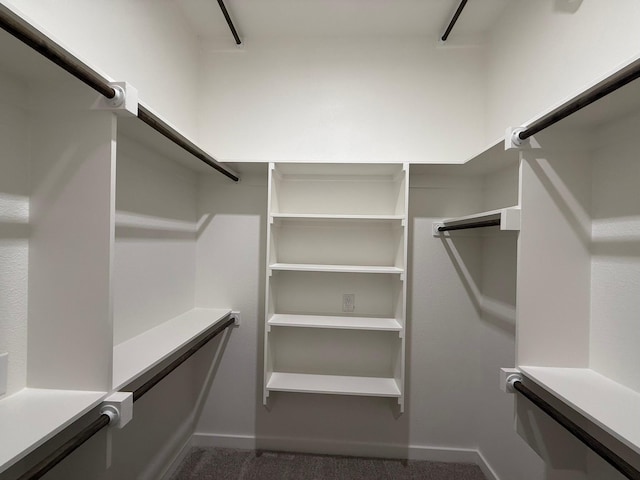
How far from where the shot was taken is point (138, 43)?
143 centimetres

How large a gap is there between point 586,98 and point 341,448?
7.39 feet

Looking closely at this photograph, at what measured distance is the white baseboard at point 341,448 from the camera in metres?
1.99

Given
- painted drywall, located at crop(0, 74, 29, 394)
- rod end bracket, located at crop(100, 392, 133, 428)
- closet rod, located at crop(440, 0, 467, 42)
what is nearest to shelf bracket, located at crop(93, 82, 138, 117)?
painted drywall, located at crop(0, 74, 29, 394)

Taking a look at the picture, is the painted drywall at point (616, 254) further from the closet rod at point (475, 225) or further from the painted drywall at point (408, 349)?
the painted drywall at point (408, 349)

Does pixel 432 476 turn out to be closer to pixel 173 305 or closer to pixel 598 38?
pixel 173 305

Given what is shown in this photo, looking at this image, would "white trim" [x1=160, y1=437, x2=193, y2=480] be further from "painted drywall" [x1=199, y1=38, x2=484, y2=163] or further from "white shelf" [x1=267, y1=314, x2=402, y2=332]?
"painted drywall" [x1=199, y1=38, x2=484, y2=163]

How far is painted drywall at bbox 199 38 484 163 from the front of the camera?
2004mm

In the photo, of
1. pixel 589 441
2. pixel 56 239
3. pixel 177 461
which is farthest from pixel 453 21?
pixel 177 461

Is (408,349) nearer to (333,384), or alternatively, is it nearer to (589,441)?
(333,384)

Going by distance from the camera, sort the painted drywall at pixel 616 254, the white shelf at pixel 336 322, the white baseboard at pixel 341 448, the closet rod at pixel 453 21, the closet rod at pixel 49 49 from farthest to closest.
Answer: the white baseboard at pixel 341 448
the white shelf at pixel 336 322
the closet rod at pixel 453 21
the painted drywall at pixel 616 254
the closet rod at pixel 49 49

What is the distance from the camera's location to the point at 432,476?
186cm

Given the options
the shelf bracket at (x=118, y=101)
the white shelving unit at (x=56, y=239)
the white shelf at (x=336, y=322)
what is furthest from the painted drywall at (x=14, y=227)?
the white shelf at (x=336, y=322)

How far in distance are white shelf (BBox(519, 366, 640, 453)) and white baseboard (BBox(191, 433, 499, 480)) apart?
1.26m

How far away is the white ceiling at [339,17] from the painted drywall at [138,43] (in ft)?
0.69
